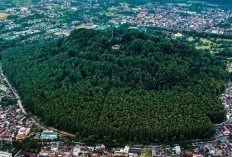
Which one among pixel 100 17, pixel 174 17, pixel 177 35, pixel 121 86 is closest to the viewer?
pixel 121 86

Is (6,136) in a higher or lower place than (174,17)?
lower

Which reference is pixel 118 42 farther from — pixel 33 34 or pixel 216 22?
pixel 216 22

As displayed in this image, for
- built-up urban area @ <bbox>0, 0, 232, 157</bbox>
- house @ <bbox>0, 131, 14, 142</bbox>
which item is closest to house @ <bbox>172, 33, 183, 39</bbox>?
built-up urban area @ <bbox>0, 0, 232, 157</bbox>

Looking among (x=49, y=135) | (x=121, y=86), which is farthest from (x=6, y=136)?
(x=121, y=86)

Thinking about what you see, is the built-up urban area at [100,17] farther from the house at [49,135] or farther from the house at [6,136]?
the house at [49,135]

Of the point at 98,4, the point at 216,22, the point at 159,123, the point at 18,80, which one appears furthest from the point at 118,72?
the point at 98,4

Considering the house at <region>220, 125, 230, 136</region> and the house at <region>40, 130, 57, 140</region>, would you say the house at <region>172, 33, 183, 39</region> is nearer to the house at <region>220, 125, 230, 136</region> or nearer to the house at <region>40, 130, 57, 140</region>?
the house at <region>220, 125, 230, 136</region>

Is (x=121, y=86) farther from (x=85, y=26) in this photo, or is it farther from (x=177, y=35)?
(x=85, y=26)

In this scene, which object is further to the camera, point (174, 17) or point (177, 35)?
point (174, 17)
